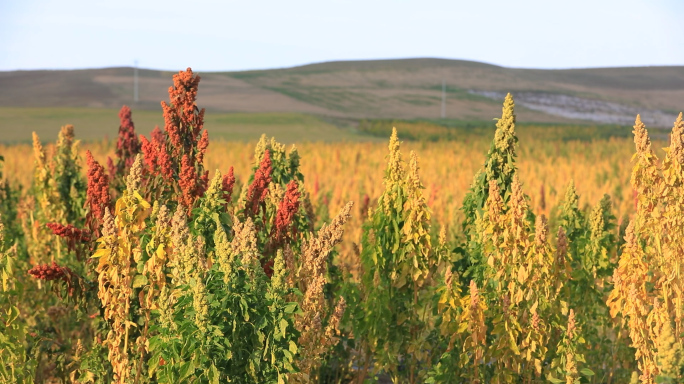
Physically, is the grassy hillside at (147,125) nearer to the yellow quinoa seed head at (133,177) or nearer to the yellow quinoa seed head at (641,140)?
the yellow quinoa seed head at (641,140)

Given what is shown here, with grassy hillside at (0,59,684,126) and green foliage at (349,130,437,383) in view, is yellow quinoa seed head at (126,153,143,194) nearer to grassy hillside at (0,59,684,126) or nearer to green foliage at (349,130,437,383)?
green foliage at (349,130,437,383)

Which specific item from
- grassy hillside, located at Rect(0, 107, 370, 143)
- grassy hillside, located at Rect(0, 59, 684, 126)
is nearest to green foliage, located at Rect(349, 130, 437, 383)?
grassy hillside, located at Rect(0, 107, 370, 143)

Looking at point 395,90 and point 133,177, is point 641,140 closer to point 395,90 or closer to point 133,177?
point 133,177

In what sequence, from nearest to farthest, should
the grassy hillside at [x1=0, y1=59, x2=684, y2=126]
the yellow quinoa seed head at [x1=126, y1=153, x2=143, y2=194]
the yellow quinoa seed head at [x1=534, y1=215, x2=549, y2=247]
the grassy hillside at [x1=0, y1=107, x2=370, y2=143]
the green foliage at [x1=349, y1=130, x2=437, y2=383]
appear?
1. the yellow quinoa seed head at [x1=126, y1=153, x2=143, y2=194]
2. the yellow quinoa seed head at [x1=534, y1=215, x2=549, y2=247]
3. the green foliage at [x1=349, y1=130, x2=437, y2=383]
4. the grassy hillside at [x1=0, y1=107, x2=370, y2=143]
5. the grassy hillside at [x1=0, y1=59, x2=684, y2=126]

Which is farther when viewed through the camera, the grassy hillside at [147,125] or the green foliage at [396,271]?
the grassy hillside at [147,125]

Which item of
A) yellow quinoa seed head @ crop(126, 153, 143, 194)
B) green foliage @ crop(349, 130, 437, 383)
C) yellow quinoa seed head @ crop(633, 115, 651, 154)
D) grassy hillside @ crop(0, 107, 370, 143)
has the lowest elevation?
grassy hillside @ crop(0, 107, 370, 143)

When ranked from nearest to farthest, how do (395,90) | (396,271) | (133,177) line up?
(133,177) < (396,271) < (395,90)

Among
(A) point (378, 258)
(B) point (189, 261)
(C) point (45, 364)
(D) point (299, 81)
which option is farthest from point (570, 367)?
(D) point (299, 81)

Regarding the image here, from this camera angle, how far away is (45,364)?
848 centimetres

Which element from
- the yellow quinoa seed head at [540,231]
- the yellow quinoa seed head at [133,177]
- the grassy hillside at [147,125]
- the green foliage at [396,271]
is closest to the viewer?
the yellow quinoa seed head at [133,177]

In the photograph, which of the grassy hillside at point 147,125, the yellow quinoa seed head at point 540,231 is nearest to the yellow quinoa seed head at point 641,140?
the yellow quinoa seed head at point 540,231

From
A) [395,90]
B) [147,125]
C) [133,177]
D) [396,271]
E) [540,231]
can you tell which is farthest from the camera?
[395,90]

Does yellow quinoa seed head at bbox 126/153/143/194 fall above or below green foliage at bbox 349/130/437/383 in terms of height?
above

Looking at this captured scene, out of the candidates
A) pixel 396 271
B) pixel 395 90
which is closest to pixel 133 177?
pixel 396 271
